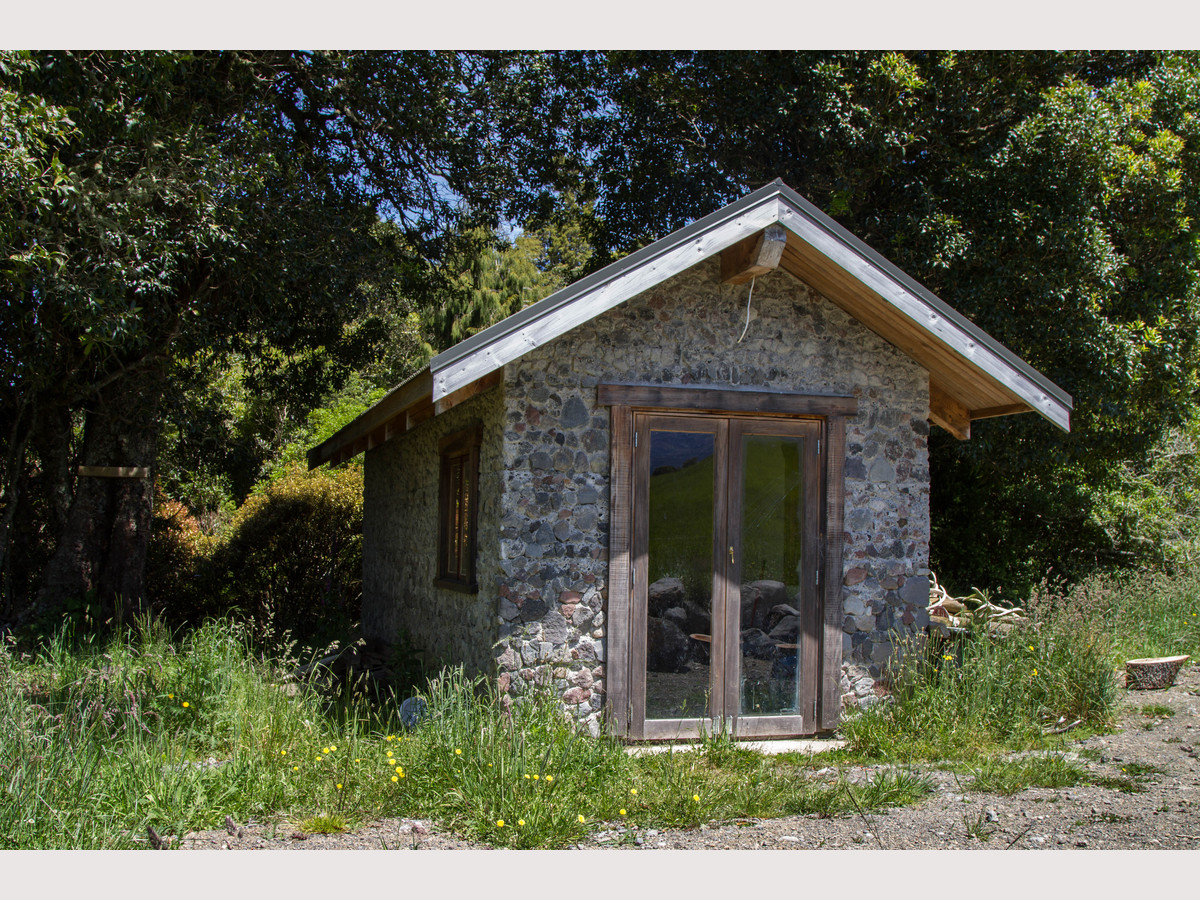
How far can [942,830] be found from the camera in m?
4.83

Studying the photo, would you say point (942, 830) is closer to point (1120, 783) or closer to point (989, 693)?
point (1120, 783)

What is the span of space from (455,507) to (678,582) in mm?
2247

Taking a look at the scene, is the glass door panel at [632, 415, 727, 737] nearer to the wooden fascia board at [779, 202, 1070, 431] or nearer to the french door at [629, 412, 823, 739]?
the french door at [629, 412, 823, 739]

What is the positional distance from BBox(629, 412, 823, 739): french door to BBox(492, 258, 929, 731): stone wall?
28cm

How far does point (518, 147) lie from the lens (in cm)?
1275

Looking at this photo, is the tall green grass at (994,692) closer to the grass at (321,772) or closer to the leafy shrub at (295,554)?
the grass at (321,772)

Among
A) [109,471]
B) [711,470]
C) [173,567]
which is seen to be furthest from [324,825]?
[173,567]

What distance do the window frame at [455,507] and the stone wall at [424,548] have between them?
0.10 meters

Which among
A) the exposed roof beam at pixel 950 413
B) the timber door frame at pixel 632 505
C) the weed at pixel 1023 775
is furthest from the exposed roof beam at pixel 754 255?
the weed at pixel 1023 775

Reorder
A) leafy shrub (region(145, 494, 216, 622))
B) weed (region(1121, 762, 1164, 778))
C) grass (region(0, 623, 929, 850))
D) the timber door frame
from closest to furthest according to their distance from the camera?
grass (region(0, 623, 929, 850))
weed (region(1121, 762, 1164, 778))
the timber door frame
leafy shrub (region(145, 494, 216, 622))

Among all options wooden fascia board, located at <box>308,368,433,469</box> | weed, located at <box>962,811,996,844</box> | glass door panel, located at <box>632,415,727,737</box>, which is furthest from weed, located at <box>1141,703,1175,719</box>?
wooden fascia board, located at <box>308,368,433,469</box>

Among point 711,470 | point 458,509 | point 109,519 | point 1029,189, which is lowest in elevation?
point 109,519

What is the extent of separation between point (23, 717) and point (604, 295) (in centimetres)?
404

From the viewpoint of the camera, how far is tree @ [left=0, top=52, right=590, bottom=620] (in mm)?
7457
